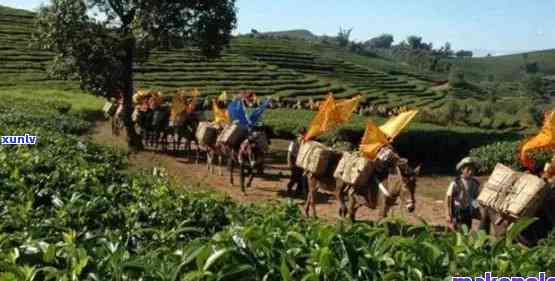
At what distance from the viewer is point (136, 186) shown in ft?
20.9

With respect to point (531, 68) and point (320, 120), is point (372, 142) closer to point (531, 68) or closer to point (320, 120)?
point (320, 120)

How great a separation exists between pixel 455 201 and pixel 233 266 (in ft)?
25.2

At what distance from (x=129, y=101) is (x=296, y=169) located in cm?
900

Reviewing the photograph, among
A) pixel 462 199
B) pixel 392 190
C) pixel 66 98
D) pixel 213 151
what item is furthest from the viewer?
pixel 66 98

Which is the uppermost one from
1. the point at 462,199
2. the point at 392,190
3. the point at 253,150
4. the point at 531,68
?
the point at 462,199

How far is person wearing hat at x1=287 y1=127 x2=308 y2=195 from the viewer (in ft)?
51.3

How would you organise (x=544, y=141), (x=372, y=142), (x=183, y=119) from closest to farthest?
(x=544, y=141) → (x=372, y=142) → (x=183, y=119)

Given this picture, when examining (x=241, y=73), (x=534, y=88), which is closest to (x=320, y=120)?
(x=241, y=73)

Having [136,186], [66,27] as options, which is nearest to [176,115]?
[66,27]

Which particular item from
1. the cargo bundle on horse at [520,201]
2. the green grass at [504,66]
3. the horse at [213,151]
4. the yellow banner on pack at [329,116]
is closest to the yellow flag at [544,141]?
the cargo bundle on horse at [520,201]

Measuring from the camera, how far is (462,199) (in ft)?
34.3

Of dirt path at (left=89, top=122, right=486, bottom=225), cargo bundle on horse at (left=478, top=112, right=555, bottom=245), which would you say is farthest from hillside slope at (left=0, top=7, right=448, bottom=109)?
cargo bundle on horse at (left=478, top=112, right=555, bottom=245)

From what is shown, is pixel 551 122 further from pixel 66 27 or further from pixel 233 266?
pixel 66 27

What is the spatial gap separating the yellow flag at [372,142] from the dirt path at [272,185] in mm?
1054
